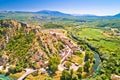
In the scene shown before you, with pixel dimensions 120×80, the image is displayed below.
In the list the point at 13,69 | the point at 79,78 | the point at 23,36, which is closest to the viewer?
the point at 79,78

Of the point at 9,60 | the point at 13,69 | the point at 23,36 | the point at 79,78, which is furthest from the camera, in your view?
the point at 23,36

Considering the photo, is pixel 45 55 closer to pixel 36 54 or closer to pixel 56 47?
pixel 36 54

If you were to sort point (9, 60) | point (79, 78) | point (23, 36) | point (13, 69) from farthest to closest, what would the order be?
point (23, 36), point (9, 60), point (13, 69), point (79, 78)

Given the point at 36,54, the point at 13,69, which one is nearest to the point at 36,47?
the point at 36,54

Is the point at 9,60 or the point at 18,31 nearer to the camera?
the point at 9,60

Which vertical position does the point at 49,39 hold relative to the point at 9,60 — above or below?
above

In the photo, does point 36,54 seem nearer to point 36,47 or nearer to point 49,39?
point 36,47

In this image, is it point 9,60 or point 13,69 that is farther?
point 9,60

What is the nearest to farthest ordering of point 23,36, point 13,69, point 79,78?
1. point 79,78
2. point 13,69
3. point 23,36

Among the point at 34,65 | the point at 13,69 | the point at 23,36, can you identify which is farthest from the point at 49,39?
the point at 13,69
